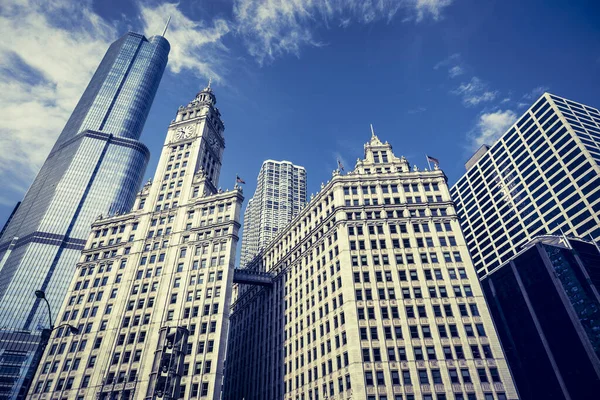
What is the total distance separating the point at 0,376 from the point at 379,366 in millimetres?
137369

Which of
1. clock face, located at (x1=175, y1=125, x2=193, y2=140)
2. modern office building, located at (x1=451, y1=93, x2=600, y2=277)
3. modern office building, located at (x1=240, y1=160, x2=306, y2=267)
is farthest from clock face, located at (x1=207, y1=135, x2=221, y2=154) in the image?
modern office building, located at (x1=451, y1=93, x2=600, y2=277)

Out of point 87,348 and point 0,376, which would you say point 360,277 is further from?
point 0,376

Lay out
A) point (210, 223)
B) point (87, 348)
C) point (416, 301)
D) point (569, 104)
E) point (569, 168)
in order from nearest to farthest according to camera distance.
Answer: point (416, 301) → point (87, 348) → point (210, 223) → point (569, 168) → point (569, 104)

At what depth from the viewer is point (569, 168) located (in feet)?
419

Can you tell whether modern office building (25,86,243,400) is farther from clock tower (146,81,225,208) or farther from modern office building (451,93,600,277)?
modern office building (451,93,600,277)

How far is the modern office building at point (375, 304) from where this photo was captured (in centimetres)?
6419

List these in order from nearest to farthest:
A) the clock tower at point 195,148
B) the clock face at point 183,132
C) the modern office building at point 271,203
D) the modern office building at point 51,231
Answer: the clock tower at point 195,148
the clock face at point 183,132
the modern office building at point 51,231
the modern office building at point 271,203

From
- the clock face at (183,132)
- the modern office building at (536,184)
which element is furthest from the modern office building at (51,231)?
the modern office building at (536,184)

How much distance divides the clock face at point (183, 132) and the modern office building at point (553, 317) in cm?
10333

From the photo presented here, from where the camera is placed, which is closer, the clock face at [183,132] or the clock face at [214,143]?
the clock face at [183,132]

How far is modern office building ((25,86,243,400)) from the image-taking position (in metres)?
74.3

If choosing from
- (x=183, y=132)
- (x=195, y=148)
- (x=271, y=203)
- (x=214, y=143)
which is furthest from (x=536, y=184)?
A: (x=183, y=132)

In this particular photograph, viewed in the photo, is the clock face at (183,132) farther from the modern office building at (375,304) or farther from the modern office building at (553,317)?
the modern office building at (553,317)

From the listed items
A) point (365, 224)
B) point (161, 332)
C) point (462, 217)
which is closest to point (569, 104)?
point (462, 217)
